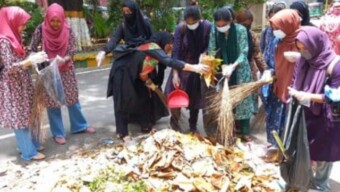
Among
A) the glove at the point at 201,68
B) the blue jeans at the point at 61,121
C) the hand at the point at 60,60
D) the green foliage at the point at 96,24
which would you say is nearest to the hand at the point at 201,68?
the glove at the point at 201,68

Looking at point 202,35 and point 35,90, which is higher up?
point 202,35

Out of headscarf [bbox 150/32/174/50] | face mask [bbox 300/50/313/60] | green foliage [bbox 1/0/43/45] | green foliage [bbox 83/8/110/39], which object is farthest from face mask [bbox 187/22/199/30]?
green foliage [bbox 83/8/110/39]

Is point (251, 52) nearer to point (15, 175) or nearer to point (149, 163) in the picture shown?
point (149, 163)

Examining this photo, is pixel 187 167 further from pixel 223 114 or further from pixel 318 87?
pixel 318 87

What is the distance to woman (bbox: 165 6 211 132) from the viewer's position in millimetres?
4145

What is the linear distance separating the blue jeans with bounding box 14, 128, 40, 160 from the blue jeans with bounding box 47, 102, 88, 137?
13.3 inches

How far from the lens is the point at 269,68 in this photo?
3.82 metres

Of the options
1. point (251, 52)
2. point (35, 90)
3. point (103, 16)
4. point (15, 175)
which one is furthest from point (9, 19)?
point (103, 16)

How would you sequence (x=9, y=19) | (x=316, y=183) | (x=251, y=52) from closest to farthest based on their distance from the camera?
(x=316, y=183) < (x=9, y=19) < (x=251, y=52)

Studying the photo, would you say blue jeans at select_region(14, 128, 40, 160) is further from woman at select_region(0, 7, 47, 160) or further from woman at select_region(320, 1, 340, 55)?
woman at select_region(320, 1, 340, 55)

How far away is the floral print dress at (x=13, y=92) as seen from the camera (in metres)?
3.68

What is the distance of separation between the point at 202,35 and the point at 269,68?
0.78m

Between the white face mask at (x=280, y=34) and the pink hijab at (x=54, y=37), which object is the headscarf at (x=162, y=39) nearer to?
the pink hijab at (x=54, y=37)

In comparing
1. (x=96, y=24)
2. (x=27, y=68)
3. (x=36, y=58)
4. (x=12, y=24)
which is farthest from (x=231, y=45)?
(x=96, y=24)
